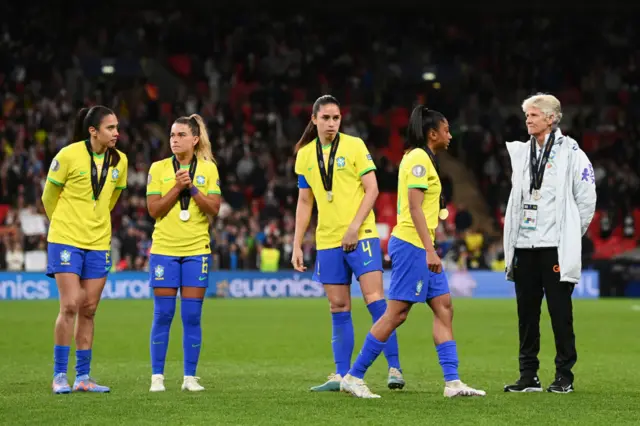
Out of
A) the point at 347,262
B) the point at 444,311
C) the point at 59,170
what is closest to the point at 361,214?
the point at 347,262

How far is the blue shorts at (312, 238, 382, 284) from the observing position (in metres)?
9.37

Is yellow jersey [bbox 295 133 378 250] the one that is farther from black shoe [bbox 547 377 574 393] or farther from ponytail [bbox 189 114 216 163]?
black shoe [bbox 547 377 574 393]

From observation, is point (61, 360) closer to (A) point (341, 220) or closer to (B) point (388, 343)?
(A) point (341, 220)

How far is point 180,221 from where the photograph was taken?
968 cm

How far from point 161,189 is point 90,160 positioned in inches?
26.9

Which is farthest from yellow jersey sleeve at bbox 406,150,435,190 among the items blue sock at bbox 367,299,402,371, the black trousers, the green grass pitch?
the green grass pitch

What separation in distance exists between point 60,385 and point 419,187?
341 centimetres

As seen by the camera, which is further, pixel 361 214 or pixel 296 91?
pixel 296 91

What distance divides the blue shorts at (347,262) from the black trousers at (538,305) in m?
1.24

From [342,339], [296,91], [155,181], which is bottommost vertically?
[342,339]

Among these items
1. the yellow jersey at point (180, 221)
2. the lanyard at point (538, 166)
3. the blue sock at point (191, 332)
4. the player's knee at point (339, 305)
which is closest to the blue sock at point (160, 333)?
the blue sock at point (191, 332)

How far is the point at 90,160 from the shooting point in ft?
32.4

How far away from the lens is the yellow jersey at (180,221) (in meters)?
9.65

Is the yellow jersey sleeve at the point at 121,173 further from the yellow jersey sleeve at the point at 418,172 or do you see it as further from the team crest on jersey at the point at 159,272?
the yellow jersey sleeve at the point at 418,172
